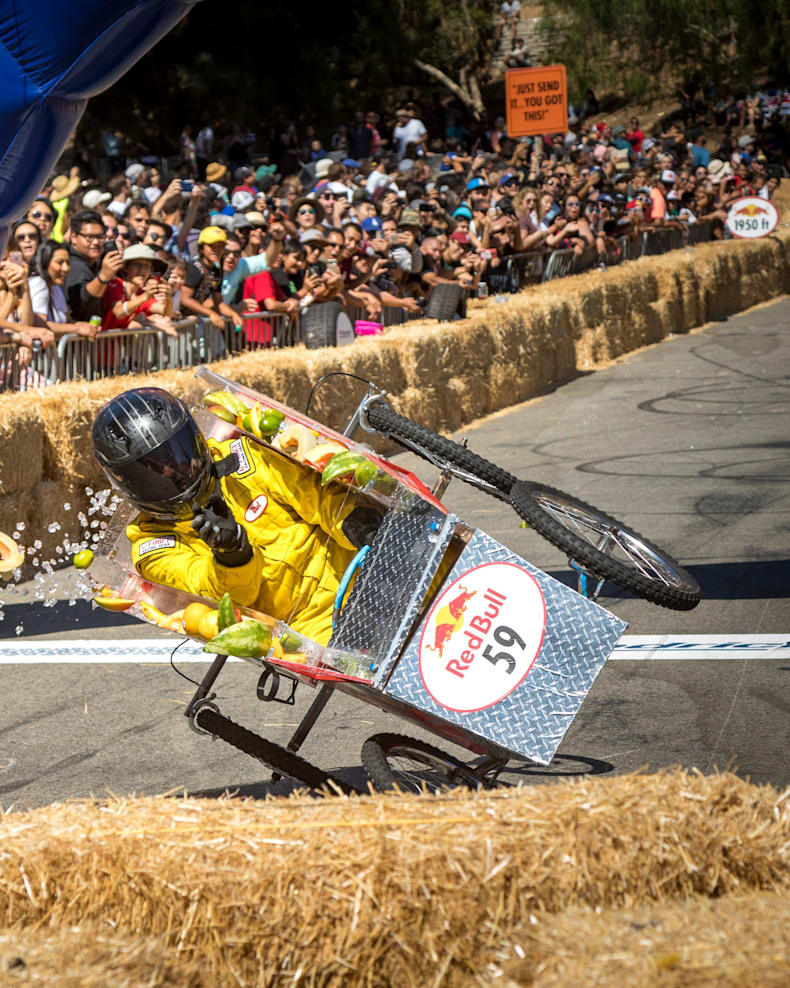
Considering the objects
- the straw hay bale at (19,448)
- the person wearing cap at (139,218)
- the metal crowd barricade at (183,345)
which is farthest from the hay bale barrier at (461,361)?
the person wearing cap at (139,218)

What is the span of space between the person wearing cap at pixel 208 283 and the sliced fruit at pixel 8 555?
20.4 ft

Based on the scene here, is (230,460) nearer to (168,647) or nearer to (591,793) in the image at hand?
(168,647)

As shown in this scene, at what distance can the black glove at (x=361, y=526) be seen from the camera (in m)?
5.22

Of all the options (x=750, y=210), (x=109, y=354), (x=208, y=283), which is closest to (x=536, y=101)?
(x=750, y=210)

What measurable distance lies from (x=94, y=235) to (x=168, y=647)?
15.0 ft

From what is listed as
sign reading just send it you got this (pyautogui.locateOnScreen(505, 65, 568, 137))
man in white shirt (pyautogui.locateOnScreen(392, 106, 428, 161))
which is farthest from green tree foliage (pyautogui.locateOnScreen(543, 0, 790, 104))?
sign reading just send it you got this (pyautogui.locateOnScreen(505, 65, 568, 137))

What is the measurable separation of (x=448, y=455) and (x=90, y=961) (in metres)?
3.11

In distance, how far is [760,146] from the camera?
3722 cm

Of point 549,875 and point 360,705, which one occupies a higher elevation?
point 549,875

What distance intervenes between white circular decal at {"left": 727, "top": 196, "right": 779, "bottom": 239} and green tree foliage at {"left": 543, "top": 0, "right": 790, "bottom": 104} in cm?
1845

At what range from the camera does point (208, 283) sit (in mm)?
12133

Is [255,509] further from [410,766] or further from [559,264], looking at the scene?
[559,264]

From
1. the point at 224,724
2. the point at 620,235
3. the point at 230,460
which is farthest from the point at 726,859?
the point at 620,235

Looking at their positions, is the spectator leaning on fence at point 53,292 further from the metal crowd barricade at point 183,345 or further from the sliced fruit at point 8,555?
the sliced fruit at point 8,555
